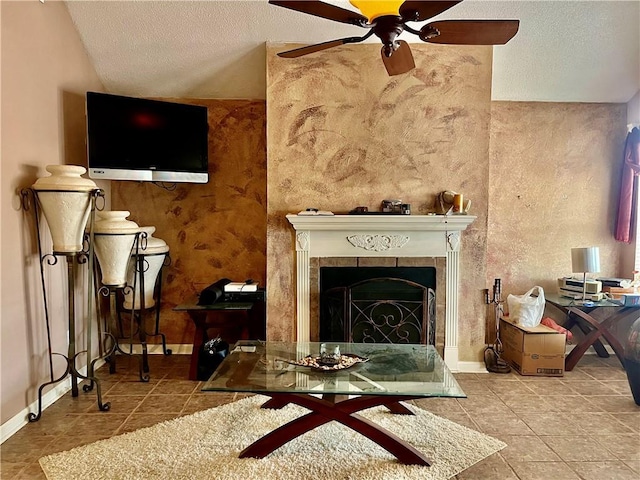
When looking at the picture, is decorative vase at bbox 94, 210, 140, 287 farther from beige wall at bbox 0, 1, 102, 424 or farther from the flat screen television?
the flat screen television

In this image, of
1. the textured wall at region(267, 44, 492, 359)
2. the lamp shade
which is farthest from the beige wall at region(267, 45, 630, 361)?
A: the lamp shade

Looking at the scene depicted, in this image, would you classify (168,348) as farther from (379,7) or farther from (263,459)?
(379,7)

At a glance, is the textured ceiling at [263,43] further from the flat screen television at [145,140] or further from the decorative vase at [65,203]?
the decorative vase at [65,203]

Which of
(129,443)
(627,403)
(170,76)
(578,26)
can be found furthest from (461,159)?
(129,443)

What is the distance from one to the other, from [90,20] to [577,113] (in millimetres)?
4156

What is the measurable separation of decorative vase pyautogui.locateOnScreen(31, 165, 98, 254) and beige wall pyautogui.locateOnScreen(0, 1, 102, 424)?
15 cm

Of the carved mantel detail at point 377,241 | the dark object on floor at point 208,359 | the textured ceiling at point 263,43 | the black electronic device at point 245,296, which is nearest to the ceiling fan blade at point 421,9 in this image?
the textured ceiling at point 263,43

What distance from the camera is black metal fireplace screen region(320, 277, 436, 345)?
140 inches

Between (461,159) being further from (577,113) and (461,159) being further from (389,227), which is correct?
(577,113)

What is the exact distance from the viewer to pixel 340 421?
222cm

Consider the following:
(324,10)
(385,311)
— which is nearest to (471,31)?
(324,10)

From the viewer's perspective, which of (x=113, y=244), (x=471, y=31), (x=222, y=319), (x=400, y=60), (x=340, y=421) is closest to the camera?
(x=471, y=31)

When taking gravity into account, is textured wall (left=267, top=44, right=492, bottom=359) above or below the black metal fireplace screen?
above

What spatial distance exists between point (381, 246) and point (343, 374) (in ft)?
5.02
